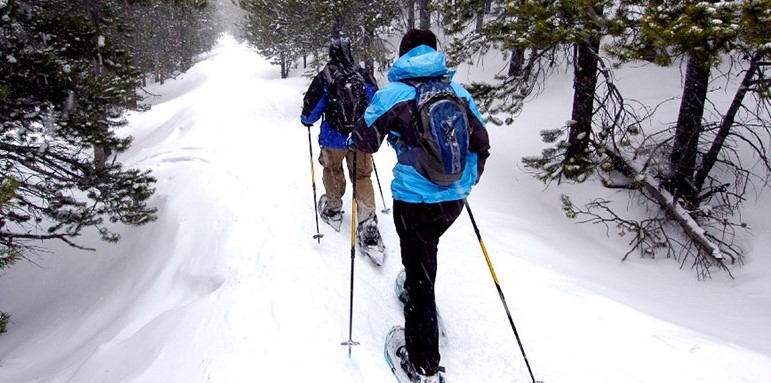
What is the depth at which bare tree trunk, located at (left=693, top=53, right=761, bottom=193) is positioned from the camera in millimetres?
6086

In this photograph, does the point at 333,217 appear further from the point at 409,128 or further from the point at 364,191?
the point at 409,128

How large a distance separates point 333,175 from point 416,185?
262cm

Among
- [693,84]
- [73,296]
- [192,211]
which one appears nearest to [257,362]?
[192,211]

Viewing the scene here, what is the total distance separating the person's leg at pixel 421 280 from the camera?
3.12 m

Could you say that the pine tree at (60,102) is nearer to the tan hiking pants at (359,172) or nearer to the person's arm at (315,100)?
the tan hiking pants at (359,172)

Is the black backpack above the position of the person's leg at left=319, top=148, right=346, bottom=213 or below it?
above

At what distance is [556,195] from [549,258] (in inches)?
119

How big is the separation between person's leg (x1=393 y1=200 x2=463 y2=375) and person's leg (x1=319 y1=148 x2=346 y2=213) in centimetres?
230

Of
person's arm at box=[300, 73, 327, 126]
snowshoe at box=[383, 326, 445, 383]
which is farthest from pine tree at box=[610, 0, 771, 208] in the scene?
snowshoe at box=[383, 326, 445, 383]

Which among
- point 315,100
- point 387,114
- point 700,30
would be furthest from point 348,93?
point 700,30

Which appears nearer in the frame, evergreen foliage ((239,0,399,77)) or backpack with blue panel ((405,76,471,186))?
backpack with blue panel ((405,76,471,186))

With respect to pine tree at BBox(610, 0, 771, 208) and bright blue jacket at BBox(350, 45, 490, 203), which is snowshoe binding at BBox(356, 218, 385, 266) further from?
pine tree at BBox(610, 0, 771, 208)

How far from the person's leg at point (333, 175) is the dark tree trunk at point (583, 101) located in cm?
373

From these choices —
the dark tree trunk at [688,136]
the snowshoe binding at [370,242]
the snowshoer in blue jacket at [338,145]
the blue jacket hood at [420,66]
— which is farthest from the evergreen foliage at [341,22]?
the blue jacket hood at [420,66]
